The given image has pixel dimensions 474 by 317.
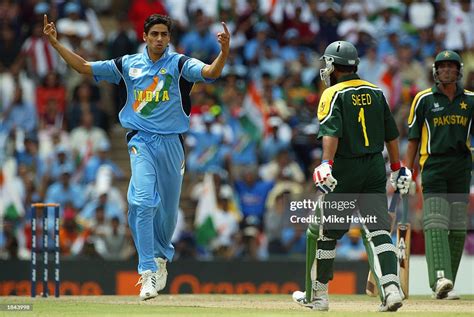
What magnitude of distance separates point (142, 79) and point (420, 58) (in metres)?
10.7

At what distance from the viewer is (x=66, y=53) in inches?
460

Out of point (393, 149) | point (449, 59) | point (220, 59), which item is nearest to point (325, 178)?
point (393, 149)

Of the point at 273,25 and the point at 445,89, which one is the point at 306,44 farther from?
the point at 445,89

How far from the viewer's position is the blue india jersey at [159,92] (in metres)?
11.5

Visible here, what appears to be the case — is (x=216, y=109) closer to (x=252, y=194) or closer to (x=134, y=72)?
(x=252, y=194)

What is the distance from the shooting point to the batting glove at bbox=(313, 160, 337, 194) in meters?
10.2

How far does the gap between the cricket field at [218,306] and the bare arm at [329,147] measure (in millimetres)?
1229

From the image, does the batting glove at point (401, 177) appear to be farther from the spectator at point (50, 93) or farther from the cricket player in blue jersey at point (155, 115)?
the spectator at point (50, 93)

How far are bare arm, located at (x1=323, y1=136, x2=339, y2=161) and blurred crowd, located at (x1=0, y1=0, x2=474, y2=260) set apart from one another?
259 inches

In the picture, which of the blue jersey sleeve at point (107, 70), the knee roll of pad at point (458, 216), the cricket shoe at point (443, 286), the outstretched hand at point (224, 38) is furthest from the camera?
the knee roll of pad at point (458, 216)

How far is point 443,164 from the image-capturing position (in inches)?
488

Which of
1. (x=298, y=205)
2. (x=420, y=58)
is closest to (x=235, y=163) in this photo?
(x=420, y=58)

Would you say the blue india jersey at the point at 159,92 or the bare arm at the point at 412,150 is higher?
the blue india jersey at the point at 159,92

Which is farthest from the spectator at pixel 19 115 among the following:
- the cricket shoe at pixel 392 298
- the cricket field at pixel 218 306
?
the cricket shoe at pixel 392 298
